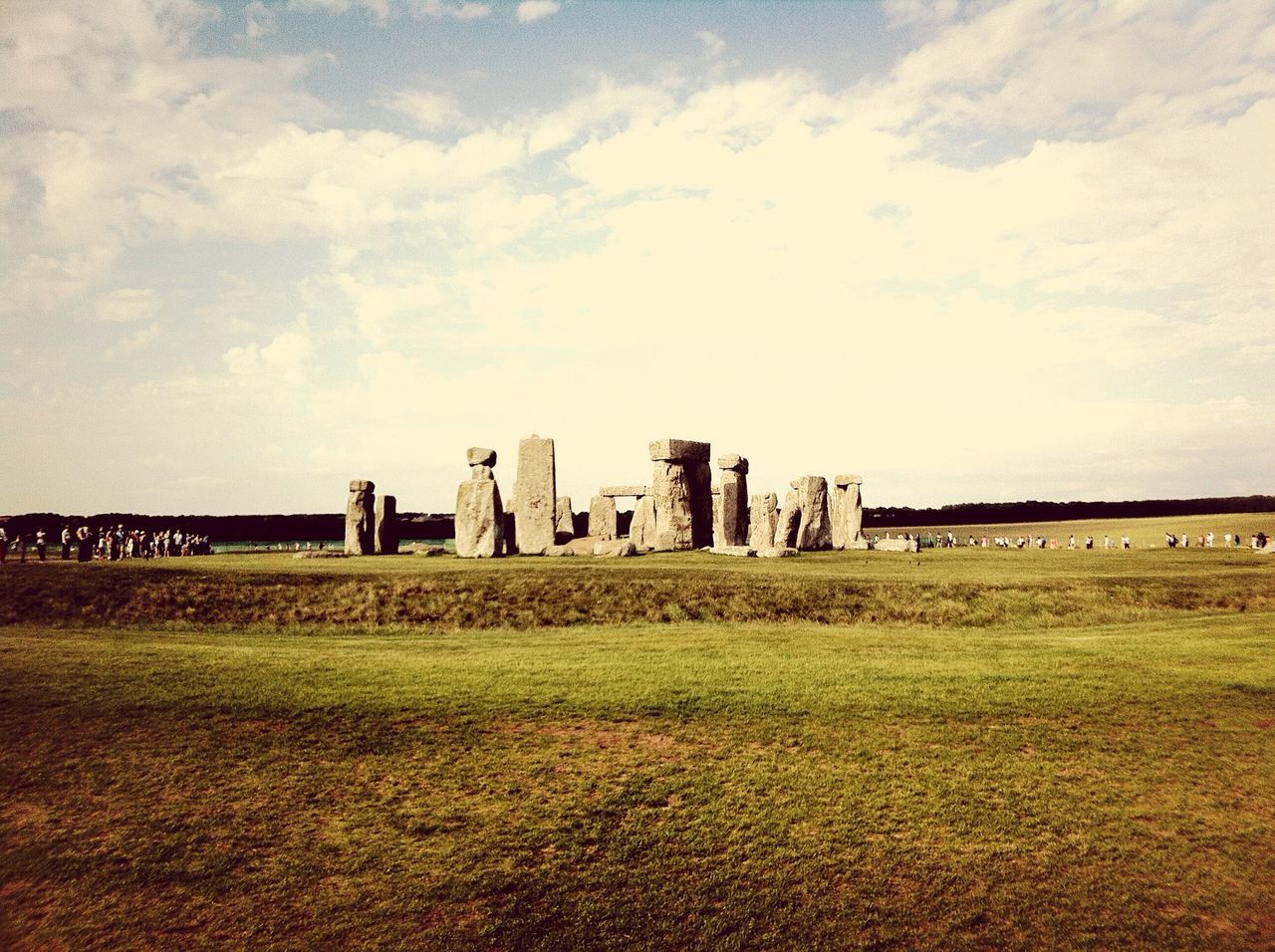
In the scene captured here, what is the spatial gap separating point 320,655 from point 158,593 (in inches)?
258

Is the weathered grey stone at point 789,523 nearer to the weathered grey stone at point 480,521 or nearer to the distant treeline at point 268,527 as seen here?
the weathered grey stone at point 480,521

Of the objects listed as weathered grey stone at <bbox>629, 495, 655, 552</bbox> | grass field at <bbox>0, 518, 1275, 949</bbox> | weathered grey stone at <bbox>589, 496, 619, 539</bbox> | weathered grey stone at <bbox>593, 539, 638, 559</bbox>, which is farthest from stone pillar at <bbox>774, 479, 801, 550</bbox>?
grass field at <bbox>0, 518, 1275, 949</bbox>

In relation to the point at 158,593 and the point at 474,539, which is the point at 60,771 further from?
the point at 474,539

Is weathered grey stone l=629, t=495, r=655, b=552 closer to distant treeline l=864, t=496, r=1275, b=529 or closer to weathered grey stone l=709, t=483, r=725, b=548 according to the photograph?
weathered grey stone l=709, t=483, r=725, b=548

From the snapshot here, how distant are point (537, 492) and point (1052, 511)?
74326 millimetres

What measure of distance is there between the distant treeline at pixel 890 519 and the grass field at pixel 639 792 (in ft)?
166

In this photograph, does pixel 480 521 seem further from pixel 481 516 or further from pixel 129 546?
pixel 129 546

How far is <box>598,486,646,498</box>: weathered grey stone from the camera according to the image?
114 ft

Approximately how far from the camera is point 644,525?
31.5 meters

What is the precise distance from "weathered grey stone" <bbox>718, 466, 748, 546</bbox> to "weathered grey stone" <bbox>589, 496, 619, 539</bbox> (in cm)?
701

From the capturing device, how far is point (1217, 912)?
5.25 m

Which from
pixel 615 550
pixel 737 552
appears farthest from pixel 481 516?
pixel 737 552

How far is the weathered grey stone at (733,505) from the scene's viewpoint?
30.3 meters

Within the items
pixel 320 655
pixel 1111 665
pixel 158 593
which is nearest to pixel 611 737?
pixel 320 655
